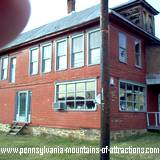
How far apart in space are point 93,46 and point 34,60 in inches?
233

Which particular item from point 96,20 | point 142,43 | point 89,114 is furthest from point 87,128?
point 142,43

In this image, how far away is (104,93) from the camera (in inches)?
312

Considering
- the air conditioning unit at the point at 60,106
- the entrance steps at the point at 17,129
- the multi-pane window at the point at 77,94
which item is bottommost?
the entrance steps at the point at 17,129

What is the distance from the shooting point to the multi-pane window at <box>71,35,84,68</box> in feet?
54.7

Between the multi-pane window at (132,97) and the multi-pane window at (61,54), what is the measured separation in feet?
12.8

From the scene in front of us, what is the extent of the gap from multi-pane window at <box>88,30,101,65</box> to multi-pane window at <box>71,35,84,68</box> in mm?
614

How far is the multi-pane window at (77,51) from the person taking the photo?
16.7 metres

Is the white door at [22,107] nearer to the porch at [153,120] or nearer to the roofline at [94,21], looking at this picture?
the roofline at [94,21]

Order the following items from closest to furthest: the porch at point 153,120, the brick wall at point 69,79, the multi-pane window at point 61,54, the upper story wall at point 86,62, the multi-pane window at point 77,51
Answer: the brick wall at point 69,79 < the upper story wall at point 86,62 < the multi-pane window at point 77,51 < the multi-pane window at point 61,54 < the porch at point 153,120

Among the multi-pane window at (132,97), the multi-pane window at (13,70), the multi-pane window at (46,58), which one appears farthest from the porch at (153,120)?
the multi-pane window at (13,70)

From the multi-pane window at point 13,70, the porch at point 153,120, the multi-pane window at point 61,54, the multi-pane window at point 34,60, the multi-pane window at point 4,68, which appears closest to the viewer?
the multi-pane window at point 61,54

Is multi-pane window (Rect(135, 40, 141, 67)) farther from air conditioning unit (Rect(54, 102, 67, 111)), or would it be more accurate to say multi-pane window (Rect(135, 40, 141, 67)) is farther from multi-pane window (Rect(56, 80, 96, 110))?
air conditioning unit (Rect(54, 102, 67, 111))

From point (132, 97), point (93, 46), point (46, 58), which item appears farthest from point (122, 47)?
point (46, 58)

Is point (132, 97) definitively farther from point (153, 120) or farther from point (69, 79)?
point (69, 79)
